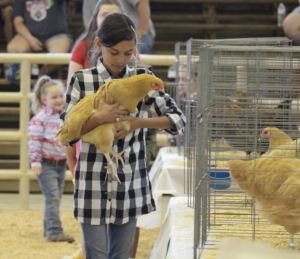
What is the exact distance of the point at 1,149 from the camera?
4.90 m

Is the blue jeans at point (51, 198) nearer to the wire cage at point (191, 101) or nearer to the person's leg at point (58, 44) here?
the wire cage at point (191, 101)

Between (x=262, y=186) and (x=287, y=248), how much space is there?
0.56ft

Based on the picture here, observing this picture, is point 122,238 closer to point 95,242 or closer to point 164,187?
point 95,242

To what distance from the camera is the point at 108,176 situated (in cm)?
130

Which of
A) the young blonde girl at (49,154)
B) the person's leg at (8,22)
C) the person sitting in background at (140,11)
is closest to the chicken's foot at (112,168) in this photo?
the young blonde girl at (49,154)

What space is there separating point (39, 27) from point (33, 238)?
2596mm

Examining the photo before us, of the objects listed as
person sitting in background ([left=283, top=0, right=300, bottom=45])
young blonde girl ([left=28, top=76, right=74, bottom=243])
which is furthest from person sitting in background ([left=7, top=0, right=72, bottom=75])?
person sitting in background ([left=283, top=0, right=300, bottom=45])

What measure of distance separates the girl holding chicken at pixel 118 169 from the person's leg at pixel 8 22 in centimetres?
396

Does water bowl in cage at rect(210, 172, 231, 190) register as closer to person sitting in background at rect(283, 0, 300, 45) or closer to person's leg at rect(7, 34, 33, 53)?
person sitting in background at rect(283, 0, 300, 45)

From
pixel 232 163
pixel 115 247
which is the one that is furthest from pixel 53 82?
pixel 232 163

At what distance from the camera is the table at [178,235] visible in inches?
44.8

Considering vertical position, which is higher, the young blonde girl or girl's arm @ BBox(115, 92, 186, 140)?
girl's arm @ BBox(115, 92, 186, 140)

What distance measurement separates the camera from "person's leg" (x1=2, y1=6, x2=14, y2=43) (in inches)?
194

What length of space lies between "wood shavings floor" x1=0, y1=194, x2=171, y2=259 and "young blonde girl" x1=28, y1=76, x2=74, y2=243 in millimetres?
128
